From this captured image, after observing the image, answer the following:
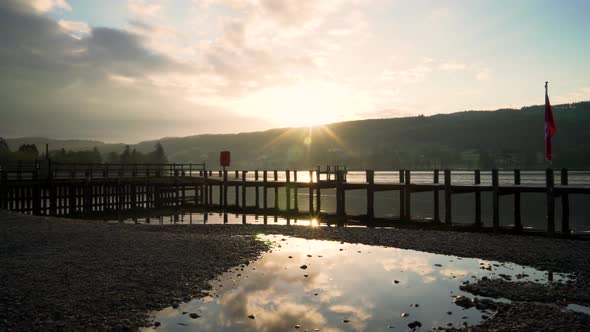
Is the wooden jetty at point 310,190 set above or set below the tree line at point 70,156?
below

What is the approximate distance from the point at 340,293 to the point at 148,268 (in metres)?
5.82

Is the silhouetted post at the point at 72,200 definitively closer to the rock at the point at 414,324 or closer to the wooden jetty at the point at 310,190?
the wooden jetty at the point at 310,190

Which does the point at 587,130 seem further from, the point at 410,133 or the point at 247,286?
the point at 247,286

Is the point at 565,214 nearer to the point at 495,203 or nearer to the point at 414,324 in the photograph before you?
the point at 495,203

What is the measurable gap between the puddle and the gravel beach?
2.41ft

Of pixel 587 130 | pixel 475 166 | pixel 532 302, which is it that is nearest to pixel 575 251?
pixel 532 302

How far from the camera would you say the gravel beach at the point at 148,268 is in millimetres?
8336

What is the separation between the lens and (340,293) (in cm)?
1080

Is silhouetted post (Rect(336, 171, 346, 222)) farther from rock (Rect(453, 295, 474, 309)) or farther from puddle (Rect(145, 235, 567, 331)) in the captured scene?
rock (Rect(453, 295, 474, 309))

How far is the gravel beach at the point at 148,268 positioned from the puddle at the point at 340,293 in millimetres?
735

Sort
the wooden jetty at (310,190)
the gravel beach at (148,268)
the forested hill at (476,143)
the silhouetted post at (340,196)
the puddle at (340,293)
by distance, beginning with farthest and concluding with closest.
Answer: the forested hill at (476,143), the silhouetted post at (340,196), the wooden jetty at (310,190), the puddle at (340,293), the gravel beach at (148,268)

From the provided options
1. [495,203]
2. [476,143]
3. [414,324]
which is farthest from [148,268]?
[476,143]

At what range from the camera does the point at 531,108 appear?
17875cm

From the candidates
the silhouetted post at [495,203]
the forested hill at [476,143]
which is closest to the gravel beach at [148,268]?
the silhouetted post at [495,203]
